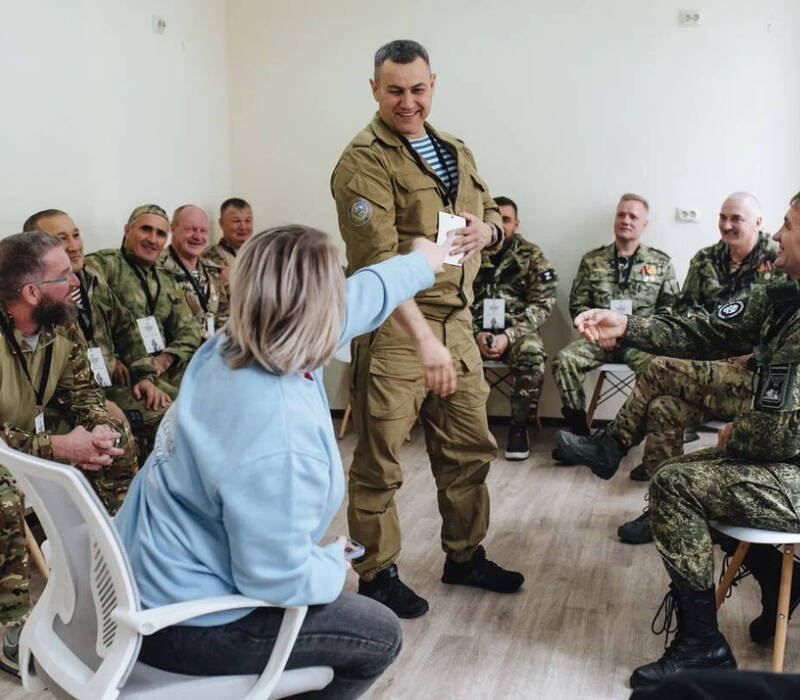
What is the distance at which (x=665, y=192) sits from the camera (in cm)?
582

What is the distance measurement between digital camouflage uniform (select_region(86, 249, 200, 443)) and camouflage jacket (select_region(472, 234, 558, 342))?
1924 mm

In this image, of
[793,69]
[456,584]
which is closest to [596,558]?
[456,584]

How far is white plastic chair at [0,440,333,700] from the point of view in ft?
4.96

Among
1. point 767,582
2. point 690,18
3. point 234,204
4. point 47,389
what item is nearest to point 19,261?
point 47,389

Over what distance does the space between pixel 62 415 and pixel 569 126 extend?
3874 mm

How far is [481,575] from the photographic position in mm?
3277

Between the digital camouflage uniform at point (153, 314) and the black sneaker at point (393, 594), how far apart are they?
1527 millimetres

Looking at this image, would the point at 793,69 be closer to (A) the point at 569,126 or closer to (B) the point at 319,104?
(A) the point at 569,126

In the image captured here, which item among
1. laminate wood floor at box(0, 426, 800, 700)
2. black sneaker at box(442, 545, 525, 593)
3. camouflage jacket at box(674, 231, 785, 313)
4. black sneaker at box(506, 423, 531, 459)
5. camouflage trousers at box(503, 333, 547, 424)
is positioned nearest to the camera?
laminate wood floor at box(0, 426, 800, 700)

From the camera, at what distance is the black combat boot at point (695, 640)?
2.53 m

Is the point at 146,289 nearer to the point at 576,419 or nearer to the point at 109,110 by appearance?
the point at 109,110

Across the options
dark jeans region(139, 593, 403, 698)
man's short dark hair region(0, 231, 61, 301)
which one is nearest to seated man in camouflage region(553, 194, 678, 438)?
man's short dark hair region(0, 231, 61, 301)

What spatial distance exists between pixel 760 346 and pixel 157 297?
292 centimetres

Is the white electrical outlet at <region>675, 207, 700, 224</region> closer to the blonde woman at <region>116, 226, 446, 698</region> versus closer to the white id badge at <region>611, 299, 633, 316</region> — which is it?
A: the white id badge at <region>611, 299, 633, 316</region>
